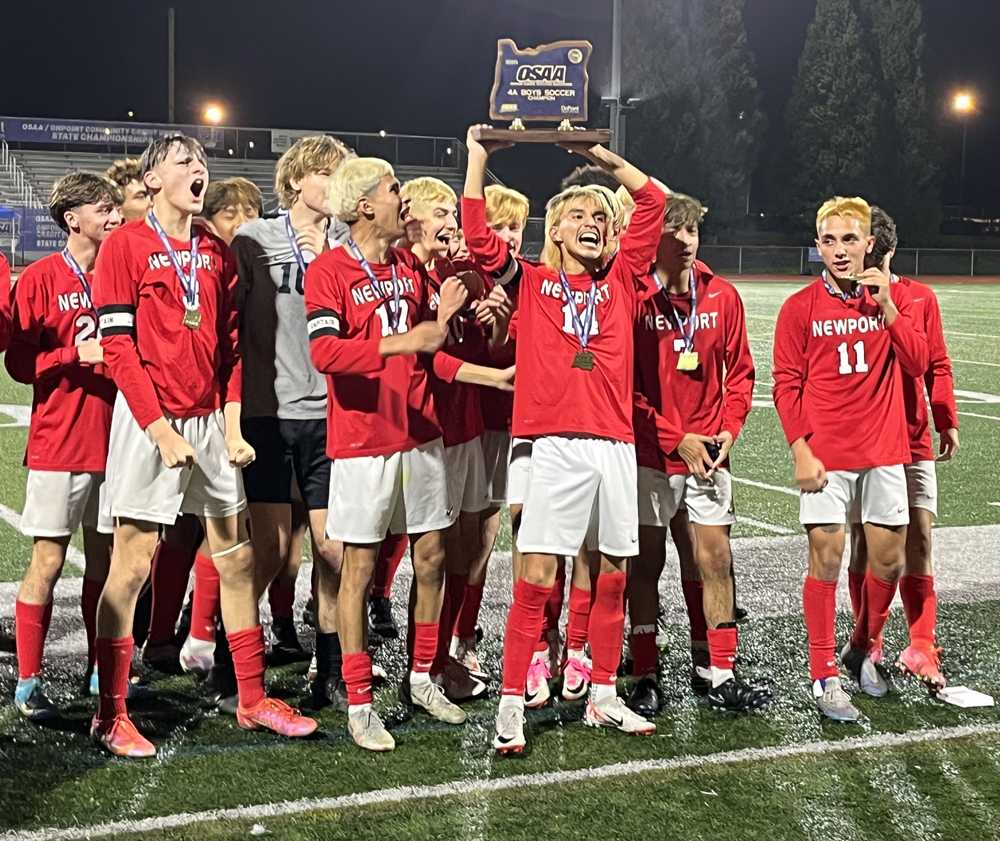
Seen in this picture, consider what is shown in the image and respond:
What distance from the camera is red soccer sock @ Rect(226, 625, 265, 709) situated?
13.4ft

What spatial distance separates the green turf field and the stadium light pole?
148ft

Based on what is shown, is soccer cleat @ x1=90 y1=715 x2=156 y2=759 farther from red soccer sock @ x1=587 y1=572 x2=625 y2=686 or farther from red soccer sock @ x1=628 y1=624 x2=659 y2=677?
red soccer sock @ x1=628 y1=624 x2=659 y2=677

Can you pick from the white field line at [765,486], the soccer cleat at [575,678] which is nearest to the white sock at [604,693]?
the soccer cleat at [575,678]

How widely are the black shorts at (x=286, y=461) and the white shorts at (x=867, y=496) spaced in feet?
Result: 5.46

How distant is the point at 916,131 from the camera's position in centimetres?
5269

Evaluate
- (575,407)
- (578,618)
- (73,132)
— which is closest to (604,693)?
(578,618)

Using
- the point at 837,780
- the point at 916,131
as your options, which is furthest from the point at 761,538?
the point at 916,131

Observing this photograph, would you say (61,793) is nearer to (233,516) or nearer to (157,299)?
(233,516)

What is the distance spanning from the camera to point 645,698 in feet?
14.3

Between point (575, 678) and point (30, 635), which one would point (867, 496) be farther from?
point (30, 635)

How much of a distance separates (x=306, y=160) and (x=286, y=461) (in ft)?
3.46

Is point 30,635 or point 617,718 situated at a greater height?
point 30,635

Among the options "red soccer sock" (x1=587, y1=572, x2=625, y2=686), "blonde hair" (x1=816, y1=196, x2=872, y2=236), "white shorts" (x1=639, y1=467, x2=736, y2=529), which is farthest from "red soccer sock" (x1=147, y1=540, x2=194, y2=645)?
"blonde hair" (x1=816, y1=196, x2=872, y2=236)

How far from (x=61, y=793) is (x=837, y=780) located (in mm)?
2174
